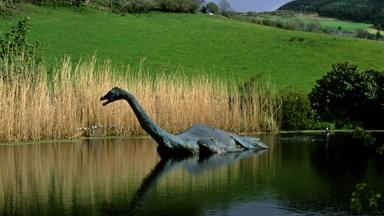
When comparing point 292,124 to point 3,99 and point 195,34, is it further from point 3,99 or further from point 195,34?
point 195,34

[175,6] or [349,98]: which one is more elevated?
[175,6]

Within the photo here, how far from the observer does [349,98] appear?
20.8 m

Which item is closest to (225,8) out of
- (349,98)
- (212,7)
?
(212,7)

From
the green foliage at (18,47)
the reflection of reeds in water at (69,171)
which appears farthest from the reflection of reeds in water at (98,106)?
the reflection of reeds in water at (69,171)

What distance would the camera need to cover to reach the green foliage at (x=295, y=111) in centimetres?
1914

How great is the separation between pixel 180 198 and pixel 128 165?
9.92ft

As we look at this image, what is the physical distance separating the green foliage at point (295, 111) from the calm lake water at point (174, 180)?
13.6ft

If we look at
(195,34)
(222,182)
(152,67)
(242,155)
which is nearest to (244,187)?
(222,182)

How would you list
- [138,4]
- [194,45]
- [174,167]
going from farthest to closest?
1. [138,4]
2. [194,45]
3. [174,167]

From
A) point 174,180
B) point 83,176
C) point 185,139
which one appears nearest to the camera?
point 174,180

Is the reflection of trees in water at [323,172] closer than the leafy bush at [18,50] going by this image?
Yes

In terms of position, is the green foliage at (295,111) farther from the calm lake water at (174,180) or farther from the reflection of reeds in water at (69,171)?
the reflection of reeds in water at (69,171)

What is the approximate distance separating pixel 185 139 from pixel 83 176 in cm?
269

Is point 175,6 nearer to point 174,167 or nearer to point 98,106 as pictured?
point 98,106
